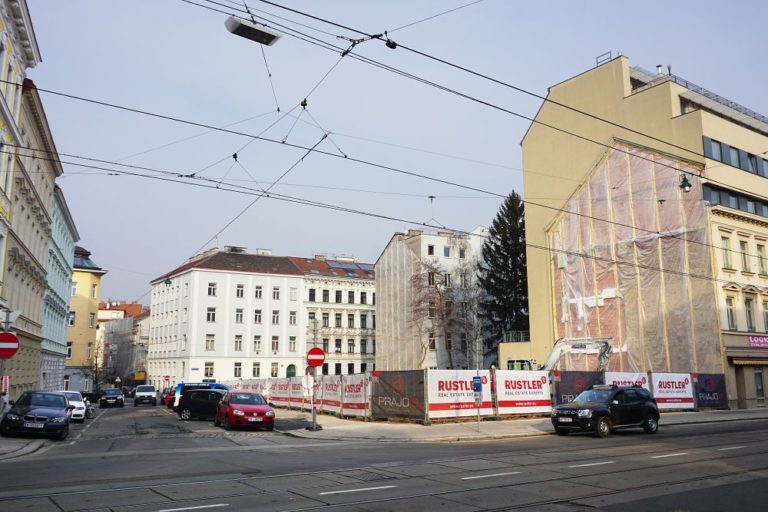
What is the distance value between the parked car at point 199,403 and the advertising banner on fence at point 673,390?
2227cm

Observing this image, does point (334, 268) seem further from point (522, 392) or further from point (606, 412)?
point (606, 412)

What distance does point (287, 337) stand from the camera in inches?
2992

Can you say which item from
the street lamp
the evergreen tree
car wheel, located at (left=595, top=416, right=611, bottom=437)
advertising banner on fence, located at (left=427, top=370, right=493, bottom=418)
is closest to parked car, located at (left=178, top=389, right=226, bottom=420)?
advertising banner on fence, located at (left=427, top=370, right=493, bottom=418)

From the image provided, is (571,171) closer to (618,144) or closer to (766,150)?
(618,144)

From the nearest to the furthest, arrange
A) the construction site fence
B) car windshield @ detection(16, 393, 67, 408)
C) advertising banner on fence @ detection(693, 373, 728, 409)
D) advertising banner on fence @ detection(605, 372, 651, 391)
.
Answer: car windshield @ detection(16, 393, 67, 408), the construction site fence, advertising banner on fence @ detection(605, 372, 651, 391), advertising banner on fence @ detection(693, 373, 728, 409)

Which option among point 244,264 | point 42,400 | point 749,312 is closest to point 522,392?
point 42,400

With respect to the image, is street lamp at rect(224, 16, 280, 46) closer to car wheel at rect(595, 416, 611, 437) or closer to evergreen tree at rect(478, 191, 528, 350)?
car wheel at rect(595, 416, 611, 437)

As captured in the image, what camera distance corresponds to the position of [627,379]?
3209 cm

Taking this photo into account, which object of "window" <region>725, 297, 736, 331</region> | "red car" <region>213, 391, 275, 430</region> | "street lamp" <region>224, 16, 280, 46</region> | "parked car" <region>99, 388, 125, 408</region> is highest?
"street lamp" <region>224, 16, 280, 46</region>

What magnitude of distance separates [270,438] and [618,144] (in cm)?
3165

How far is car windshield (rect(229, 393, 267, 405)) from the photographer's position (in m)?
24.6

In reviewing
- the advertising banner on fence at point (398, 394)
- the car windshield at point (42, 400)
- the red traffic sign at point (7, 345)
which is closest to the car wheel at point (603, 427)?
the advertising banner on fence at point (398, 394)

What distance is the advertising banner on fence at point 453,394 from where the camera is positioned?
979 inches

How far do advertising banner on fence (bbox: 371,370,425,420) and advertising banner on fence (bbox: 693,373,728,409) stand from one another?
1874 cm
